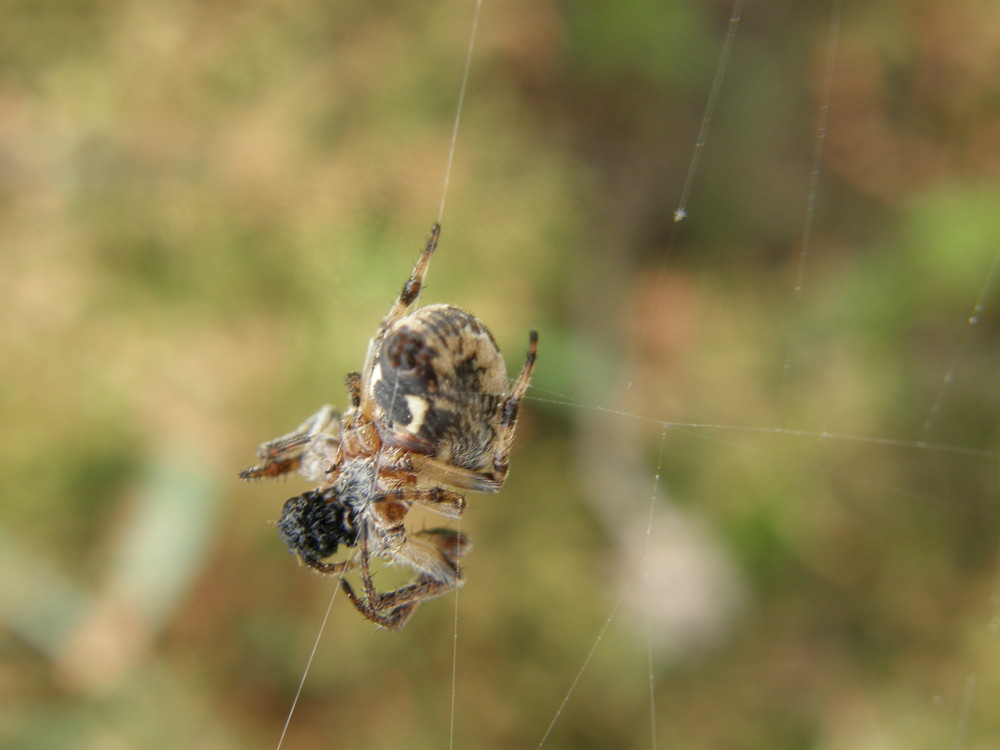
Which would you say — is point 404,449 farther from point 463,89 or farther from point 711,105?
point 711,105

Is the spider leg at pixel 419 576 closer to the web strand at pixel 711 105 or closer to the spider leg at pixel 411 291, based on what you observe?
the spider leg at pixel 411 291

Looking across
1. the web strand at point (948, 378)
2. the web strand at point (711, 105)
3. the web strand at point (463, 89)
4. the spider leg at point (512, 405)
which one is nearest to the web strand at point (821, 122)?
the web strand at point (711, 105)

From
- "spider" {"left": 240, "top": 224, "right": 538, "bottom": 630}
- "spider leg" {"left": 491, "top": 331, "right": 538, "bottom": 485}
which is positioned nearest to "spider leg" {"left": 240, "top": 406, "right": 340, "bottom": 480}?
"spider" {"left": 240, "top": 224, "right": 538, "bottom": 630}

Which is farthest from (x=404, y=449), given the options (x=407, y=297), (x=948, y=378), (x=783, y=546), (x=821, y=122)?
(x=821, y=122)

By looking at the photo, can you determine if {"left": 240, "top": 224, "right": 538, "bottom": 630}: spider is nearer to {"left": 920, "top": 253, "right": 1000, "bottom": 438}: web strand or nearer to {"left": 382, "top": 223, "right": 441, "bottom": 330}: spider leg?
{"left": 382, "top": 223, "right": 441, "bottom": 330}: spider leg

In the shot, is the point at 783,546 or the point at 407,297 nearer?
the point at 407,297

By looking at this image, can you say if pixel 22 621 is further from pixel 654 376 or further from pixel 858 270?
pixel 858 270

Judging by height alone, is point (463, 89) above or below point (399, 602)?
above

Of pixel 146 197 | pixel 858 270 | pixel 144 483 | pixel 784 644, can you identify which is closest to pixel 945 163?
pixel 858 270
